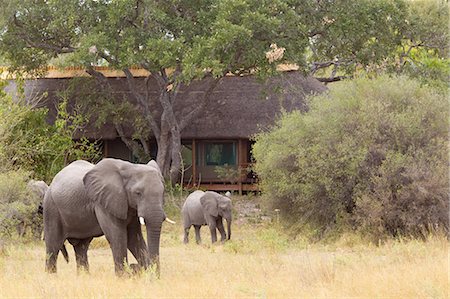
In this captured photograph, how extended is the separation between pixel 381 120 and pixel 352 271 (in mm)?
7897

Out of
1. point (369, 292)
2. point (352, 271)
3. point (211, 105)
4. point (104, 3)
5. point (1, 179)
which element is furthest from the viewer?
point (211, 105)

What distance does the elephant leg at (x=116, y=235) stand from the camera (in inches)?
530

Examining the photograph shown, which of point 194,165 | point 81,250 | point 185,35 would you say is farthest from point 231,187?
point 81,250

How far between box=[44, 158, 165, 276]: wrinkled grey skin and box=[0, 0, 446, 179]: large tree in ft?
41.2

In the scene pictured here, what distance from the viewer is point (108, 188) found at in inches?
534

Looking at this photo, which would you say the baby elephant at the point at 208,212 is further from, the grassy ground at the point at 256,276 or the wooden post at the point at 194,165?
the wooden post at the point at 194,165

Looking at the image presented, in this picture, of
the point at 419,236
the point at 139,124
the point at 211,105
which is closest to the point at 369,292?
the point at 419,236

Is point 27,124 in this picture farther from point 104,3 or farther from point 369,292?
point 369,292

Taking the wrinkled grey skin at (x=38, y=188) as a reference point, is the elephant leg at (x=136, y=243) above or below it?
below

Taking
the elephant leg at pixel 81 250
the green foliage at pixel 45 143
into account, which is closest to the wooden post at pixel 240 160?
the green foliage at pixel 45 143

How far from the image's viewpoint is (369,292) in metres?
11.4

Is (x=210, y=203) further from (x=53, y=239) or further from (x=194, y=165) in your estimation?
(x=194, y=165)

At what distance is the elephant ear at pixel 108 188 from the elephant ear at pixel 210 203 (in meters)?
9.92

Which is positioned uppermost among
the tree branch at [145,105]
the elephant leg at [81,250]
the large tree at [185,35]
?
the large tree at [185,35]
